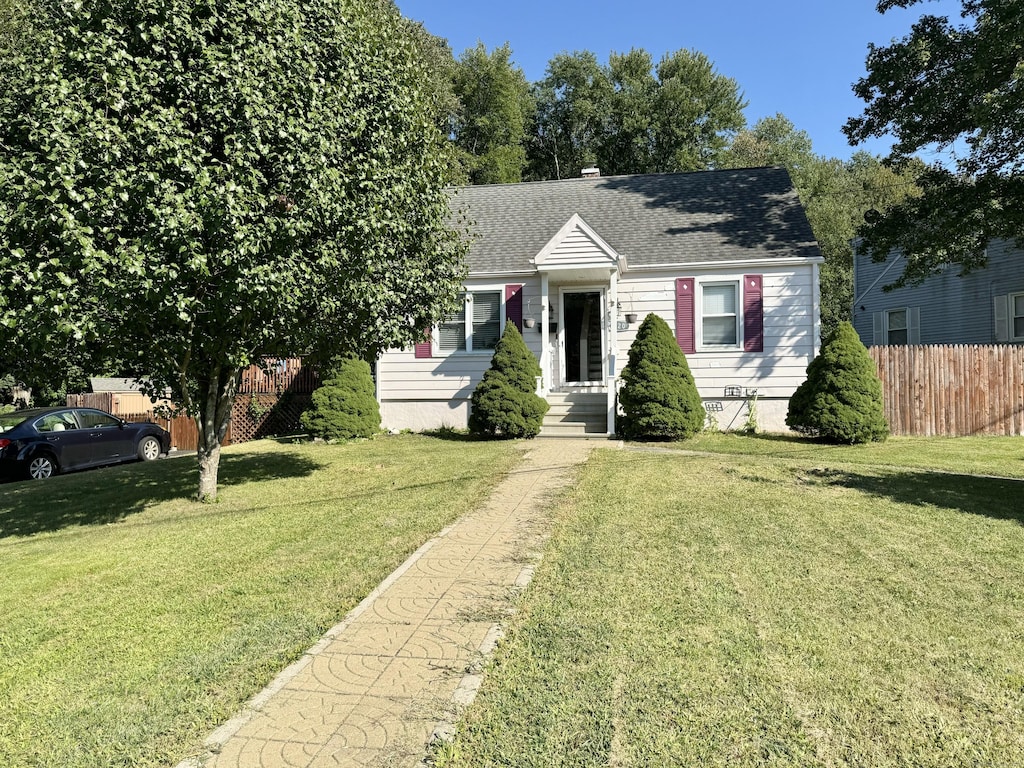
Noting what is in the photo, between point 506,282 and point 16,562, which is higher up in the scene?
point 506,282

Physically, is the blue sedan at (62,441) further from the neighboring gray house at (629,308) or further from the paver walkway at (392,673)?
the paver walkway at (392,673)

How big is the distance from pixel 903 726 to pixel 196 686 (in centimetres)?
321

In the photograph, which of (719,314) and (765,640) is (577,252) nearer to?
(719,314)

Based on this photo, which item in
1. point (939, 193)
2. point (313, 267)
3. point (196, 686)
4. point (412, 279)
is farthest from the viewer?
point (939, 193)

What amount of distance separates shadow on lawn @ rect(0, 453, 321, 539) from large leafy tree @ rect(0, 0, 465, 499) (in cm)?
121

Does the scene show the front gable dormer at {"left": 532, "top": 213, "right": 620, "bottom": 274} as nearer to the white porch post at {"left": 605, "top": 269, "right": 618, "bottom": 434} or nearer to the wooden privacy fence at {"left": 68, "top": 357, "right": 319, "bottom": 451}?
the white porch post at {"left": 605, "top": 269, "right": 618, "bottom": 434}

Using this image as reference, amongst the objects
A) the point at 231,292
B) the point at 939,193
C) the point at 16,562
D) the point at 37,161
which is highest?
the point at 939,193

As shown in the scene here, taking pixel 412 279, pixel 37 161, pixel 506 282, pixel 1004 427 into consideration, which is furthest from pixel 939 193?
pixel 37 161

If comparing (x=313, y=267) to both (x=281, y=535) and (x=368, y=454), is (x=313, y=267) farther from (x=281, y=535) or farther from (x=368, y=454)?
(x=368, y=454)

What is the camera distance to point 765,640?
11.0ft

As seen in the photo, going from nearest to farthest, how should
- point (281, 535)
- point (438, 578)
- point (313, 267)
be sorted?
point (438, 578), point (281, 535), point (313, 267)

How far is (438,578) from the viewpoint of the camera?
4488 millimetres

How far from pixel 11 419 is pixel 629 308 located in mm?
12497

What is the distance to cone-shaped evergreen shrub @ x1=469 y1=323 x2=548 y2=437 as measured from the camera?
11.7 metres
